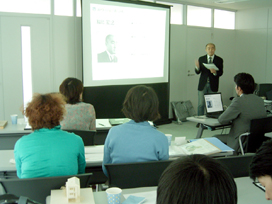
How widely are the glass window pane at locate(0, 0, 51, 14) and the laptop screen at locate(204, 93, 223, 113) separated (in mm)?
3354

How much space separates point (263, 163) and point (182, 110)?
20.3ft

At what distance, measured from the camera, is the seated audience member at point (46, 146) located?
5.61 ft

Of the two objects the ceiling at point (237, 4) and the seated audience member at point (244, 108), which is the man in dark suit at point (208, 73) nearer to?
the ceiling at point (237, 4)

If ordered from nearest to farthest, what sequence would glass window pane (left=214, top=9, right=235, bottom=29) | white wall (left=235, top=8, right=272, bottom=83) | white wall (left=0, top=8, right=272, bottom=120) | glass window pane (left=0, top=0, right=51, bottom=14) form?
glass window pane (left=0, top=0, right=51, bottom=14)
white wall (left=0, top=8, right=272, bottom=120)
white wall (left=235, top=8, right=272, bottom=83)
glass window pane (left=214, top=9, right=235, bottom=29)

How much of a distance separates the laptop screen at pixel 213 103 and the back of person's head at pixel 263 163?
321 centimetres

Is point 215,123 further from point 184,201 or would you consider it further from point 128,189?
point 184,201

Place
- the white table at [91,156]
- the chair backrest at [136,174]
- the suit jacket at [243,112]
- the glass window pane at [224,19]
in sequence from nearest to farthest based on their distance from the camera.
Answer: the chair backrest at [136,174], the white table at [91,156], the suit jacket at [243,112], the glass window pane at [224,19]

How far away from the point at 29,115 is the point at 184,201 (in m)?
1.48

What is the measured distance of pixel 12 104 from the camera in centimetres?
523

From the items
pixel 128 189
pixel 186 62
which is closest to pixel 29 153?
pixel 128 189

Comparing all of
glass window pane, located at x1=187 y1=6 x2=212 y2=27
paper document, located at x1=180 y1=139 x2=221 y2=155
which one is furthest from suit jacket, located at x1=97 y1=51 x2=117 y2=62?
paper document, located at x1=180 y1=139 x2=221 y2=155

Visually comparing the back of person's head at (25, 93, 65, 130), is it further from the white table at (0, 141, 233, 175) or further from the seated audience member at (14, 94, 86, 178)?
the white table at (0, 141, 233, 175)

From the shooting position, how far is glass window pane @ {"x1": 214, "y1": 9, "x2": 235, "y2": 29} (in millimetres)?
8070

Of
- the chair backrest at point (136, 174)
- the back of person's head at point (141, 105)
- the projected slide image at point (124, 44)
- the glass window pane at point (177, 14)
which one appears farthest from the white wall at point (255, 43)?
the chair backrest at point (136, 174)
